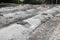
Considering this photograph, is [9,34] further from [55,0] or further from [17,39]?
[55,0]

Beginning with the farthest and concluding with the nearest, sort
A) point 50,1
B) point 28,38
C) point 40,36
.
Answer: point 50,1 < point 40,36 < point 28,38

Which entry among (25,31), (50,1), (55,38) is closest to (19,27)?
(25,31)

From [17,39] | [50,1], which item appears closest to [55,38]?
[17,39]

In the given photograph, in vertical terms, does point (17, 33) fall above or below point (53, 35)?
above

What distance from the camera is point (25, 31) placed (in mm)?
1239

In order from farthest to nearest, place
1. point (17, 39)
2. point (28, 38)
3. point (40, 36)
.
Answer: point (40, 36) → point (28, 38) → point (17, 39)

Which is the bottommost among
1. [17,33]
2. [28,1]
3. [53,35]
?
[28,1]

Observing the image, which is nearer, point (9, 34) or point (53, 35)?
point (9, 34)

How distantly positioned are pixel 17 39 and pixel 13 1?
5.24 meters

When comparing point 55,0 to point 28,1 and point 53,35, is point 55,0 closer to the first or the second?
point 28,1

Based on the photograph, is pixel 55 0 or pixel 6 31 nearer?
pixel 6 31

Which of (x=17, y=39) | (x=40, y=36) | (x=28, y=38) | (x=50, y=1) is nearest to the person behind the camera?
(x=17, y=39)

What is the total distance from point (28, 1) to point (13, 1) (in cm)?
53

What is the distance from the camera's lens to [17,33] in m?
1.13
